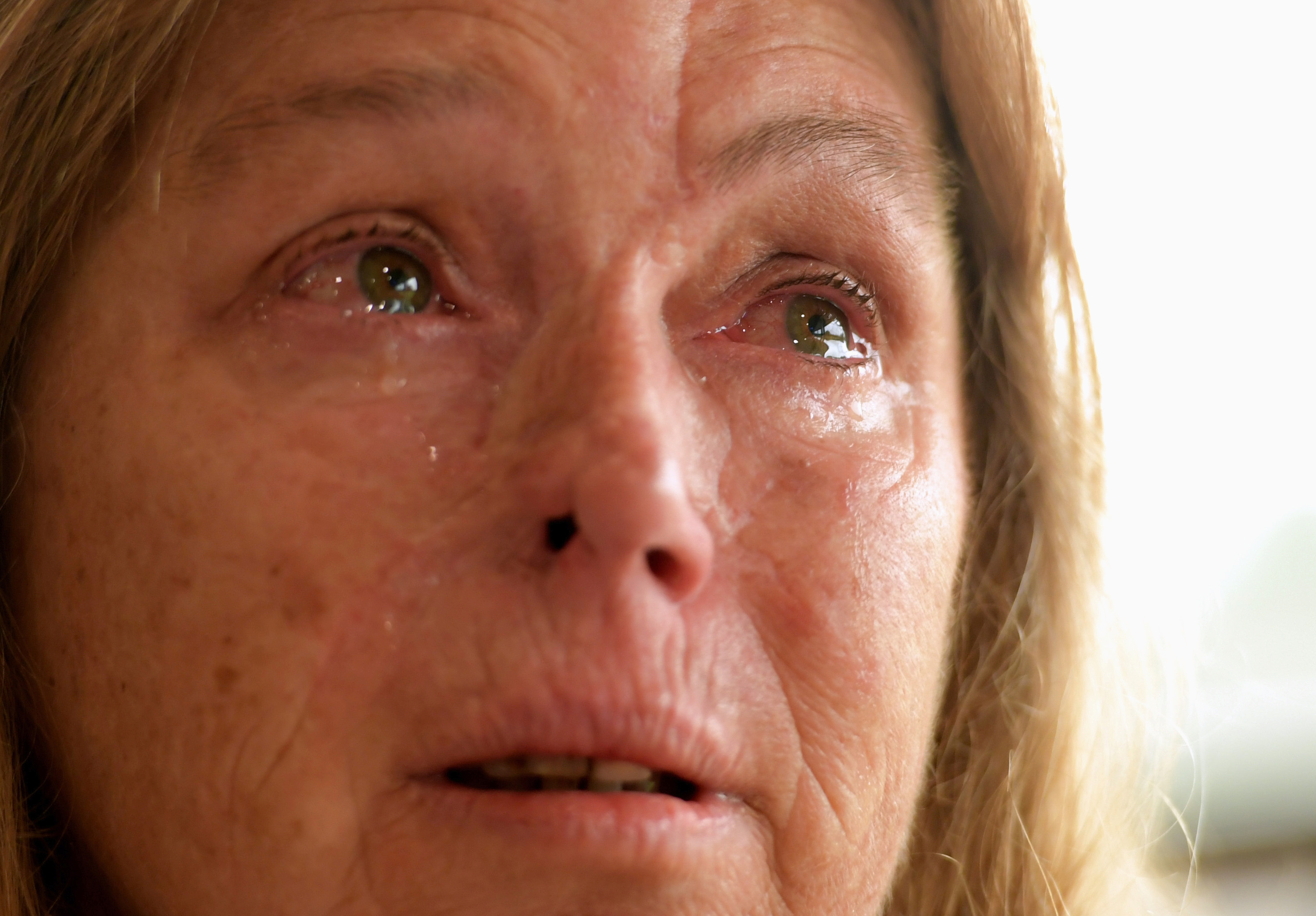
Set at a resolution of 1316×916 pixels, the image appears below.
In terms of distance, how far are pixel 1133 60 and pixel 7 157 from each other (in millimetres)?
1747

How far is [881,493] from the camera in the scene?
1006 millimetres

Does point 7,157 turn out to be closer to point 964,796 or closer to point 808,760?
point 808,760

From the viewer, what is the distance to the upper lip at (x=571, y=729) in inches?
30.8

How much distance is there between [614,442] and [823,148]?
354 mm

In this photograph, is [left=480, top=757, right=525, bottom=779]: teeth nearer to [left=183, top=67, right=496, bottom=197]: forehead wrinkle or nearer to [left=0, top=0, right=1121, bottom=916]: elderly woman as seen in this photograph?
[left=0, top=0, right=1121, bottom=916]: elderly woman

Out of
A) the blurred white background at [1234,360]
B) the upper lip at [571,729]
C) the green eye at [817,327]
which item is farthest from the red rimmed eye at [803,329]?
the blurred white background at [1234,360]

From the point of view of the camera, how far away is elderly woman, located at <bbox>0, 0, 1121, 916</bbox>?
2.62ft

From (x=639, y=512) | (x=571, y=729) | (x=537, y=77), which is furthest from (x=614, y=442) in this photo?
(x=537, y=77)

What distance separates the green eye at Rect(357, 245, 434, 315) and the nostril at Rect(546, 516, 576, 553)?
24 centimetres

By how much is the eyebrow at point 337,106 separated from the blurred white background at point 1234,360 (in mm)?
1165

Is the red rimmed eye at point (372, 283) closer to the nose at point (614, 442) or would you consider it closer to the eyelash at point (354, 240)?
the eyelash at point (354, 240)

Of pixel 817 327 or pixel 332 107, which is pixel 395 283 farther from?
pixel 817 327

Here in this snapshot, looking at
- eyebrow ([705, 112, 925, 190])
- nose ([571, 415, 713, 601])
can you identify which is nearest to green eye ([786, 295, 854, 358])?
eyebrow ([705, 112, 925, 190])

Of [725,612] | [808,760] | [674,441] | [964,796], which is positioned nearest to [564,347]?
[674,441]
